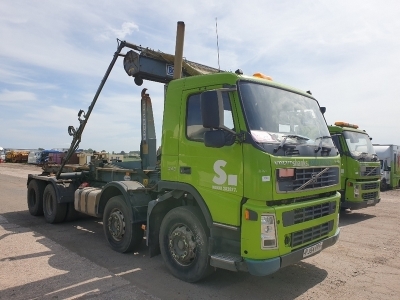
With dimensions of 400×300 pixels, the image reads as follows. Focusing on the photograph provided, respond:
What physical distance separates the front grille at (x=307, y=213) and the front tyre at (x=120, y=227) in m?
2.72

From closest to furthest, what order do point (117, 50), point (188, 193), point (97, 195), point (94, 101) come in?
point (188, 193), point (97, 195), point (117, 50), point (94, 101)

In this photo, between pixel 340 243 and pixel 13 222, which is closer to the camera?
pixel 340 243

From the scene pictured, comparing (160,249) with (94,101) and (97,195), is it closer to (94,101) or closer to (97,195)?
(97,195)

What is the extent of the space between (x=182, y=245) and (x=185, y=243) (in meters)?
0.07

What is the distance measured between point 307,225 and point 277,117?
1.44m

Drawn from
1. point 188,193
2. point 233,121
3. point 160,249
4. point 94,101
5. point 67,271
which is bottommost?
point 67,271

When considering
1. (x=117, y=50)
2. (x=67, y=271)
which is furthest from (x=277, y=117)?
(x=117, y=50)

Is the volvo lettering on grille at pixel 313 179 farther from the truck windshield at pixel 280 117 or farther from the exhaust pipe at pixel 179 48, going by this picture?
the exhaust pipe at pixel 179 48

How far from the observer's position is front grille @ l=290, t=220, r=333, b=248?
13.1 ft

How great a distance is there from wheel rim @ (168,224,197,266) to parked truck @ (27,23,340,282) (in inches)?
0.6

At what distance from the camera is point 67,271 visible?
4.89 meters

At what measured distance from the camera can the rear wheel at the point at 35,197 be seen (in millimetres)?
8984

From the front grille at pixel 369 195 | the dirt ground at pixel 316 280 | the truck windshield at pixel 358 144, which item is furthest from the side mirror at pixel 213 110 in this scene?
the front grille at pixel 369 195

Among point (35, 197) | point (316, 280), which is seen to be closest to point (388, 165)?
point (316, 280)
